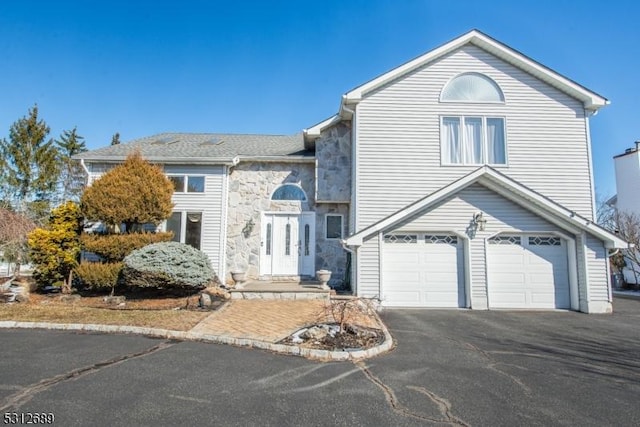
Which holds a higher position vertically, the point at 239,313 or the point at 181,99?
the point at 181,99

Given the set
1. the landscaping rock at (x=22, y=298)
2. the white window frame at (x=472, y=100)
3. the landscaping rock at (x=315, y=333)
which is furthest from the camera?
the white window frame at (x=472, y=100)

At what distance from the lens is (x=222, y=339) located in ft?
20.1

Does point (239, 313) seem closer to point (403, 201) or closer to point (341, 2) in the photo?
point (403, 201)

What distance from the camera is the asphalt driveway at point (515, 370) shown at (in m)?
3.63

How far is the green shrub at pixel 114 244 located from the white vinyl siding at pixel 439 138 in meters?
6.94

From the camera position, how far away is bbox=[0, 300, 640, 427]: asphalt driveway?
11.3 feet

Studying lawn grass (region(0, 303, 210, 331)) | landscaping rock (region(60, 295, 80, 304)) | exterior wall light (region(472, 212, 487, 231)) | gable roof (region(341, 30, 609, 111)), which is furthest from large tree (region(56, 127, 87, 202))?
exterior wall light (region(472, 212, 487, 231))

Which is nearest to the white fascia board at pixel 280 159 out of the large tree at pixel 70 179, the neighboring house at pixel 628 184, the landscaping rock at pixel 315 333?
the landscaping rock at pixel 315 333

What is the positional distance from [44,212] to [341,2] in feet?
68.5

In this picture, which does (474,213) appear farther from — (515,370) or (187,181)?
(187,181)

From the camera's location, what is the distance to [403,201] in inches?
439

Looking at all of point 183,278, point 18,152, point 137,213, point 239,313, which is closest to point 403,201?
point 239,313

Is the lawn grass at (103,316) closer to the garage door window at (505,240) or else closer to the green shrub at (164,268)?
the green shrub at (164,268)

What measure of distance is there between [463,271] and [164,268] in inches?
345
